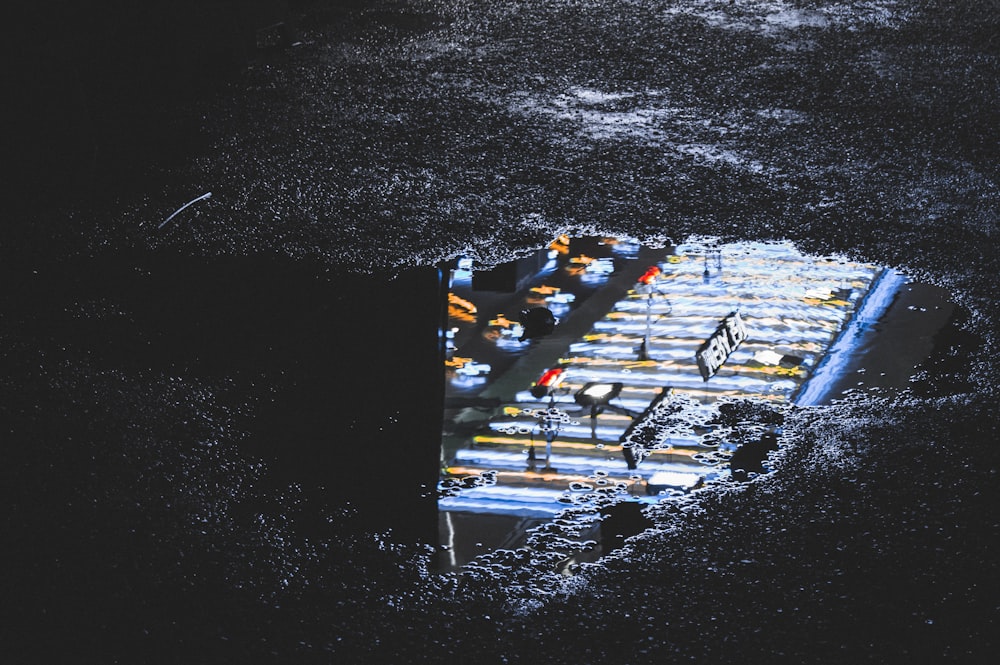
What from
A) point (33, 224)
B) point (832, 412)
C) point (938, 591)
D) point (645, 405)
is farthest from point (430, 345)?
point (33, 224)

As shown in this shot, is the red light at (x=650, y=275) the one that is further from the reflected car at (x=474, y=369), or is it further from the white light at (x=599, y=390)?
the reflected car at (x=474, y=369)

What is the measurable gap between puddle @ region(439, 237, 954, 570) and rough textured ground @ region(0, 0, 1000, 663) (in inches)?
5.2

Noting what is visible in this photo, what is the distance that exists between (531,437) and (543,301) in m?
0.96

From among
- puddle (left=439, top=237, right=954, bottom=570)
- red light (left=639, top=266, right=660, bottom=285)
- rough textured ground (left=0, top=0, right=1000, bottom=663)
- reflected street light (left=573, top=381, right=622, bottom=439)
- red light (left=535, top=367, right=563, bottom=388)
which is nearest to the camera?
rough textured ground (left=0, top=0, right=1000, bottom=663)

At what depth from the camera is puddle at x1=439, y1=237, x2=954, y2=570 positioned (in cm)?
299

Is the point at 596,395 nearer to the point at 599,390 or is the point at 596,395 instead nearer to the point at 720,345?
the point at 599,390

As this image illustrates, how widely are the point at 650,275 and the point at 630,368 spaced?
76cm

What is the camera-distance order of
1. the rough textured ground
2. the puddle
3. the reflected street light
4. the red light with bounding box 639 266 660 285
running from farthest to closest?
the red light with bounding box 639 266 660 285, the reflected street light, the puddle, the rough textured ground

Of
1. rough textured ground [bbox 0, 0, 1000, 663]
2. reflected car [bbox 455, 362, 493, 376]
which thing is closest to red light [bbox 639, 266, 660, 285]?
rough textured ground [bbox 0, 0, 1000, 663]

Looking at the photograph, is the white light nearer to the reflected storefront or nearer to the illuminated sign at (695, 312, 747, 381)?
the reflected storefront

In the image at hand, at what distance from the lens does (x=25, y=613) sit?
8.58ft

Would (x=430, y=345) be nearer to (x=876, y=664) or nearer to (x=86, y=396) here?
(x=86, y=396)

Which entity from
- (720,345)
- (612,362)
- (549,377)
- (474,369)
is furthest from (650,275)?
(474,369)

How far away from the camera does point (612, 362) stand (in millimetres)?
3686
